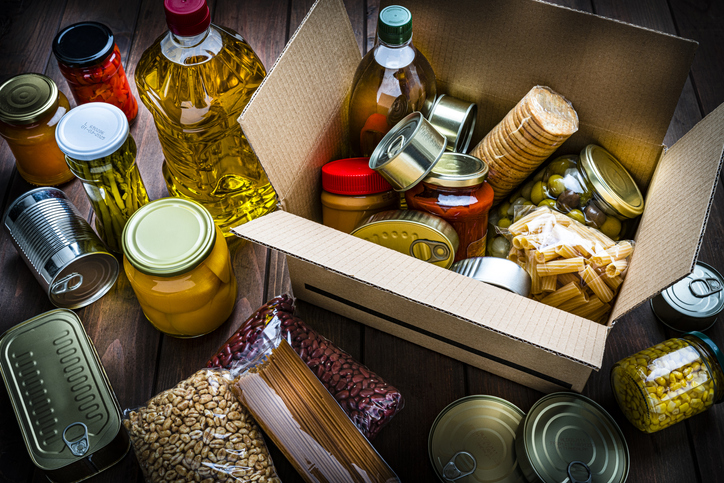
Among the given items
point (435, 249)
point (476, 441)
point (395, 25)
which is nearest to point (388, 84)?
point (395, 25)

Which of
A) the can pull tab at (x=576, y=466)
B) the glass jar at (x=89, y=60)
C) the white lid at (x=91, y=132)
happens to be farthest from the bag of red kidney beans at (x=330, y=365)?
the glass jar at (x=89, y=60)

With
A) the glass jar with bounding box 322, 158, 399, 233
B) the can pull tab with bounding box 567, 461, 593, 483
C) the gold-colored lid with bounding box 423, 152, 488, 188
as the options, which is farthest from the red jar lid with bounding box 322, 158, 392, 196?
the can pull tab with bounding box 567, 461, 593, 483

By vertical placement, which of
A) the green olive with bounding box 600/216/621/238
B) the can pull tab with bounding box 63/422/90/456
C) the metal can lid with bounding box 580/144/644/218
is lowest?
the can pull tab with bounding box 63/422/90/456

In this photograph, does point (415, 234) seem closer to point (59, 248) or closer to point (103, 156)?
point (103, 156)

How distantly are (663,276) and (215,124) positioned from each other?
0.83m

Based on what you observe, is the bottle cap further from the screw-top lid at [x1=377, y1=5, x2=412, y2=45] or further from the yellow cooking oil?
the screw-top lid at [x1=377, y1=5, x2=412, y2=45]

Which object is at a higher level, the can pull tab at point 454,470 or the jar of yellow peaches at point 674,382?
the jar of yellow peaches at point 674,382

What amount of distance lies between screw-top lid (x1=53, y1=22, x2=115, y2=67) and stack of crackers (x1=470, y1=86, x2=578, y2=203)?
0.83 meters

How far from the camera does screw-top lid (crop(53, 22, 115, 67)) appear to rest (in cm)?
115

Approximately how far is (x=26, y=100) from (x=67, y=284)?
390 millimetres

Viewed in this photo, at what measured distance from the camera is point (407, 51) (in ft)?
3.58

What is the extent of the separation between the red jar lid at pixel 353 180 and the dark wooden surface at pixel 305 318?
238mm

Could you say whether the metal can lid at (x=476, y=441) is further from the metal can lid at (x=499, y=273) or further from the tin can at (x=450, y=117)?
the tin can at (x=450, y=117)

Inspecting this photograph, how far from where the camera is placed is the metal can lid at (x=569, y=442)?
880 millimetres
